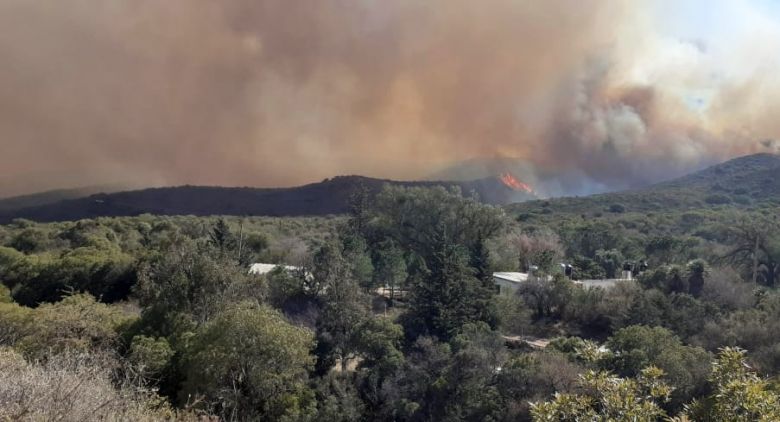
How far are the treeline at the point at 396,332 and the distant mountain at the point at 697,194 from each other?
44228 mm

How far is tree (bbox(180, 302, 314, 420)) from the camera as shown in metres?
18.3

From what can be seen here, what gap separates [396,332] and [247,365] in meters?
8.72

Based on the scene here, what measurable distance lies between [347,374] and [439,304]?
7.91 meters

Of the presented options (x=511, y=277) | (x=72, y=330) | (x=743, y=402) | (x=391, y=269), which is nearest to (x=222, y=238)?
(x=391, y=269)

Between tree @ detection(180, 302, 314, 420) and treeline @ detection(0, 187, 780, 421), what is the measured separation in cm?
7

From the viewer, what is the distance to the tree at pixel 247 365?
18.3 meters

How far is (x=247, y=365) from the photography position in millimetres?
18797

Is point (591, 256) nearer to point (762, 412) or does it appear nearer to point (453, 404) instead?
point (453, 404)

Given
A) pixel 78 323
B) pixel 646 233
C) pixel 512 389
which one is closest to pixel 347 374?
pixel 512 389

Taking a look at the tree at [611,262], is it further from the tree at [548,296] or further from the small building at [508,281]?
the tree at [548,296]

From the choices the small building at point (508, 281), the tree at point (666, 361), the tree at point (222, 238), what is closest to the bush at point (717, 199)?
the small building at point (508, 281)

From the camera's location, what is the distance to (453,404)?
→ 20.5m

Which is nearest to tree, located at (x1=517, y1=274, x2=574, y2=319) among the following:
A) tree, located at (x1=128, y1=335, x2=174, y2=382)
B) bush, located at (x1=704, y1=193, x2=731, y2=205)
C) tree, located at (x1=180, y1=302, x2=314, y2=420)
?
tree, located at (x1=180, y1=302, x2=314, y2=420)

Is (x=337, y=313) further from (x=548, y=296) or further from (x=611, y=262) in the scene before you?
(x=611, y=262)
